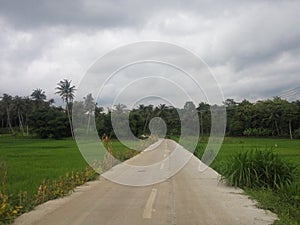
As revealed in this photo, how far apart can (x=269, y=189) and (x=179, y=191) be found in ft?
8.04

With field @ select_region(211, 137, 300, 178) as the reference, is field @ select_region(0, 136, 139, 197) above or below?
below

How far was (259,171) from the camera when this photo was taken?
11211 millimetres

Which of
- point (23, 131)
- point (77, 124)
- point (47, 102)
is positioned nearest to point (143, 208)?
point (77, 124)

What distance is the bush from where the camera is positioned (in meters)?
11.0

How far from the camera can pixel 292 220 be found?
6.53 metres

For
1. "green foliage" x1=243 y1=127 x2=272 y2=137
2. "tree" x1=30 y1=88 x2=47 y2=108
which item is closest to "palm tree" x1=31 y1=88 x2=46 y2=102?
"tree" x1=30 y1=88 x2=47 y2=108

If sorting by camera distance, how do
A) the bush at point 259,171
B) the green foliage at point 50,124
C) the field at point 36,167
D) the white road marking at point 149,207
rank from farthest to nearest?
1. the green foliage at point 50,124
2. the field at point 36,167
3. the bush at point 259,171
4. the white road marking at point 149,207

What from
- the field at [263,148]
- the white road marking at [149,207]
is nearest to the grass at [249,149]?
the field at [263,148]

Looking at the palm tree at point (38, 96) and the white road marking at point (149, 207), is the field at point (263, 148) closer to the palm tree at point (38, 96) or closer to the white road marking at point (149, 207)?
the white road marking at point (149, 207)

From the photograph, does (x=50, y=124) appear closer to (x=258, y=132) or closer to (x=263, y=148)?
(x=258, y=132)

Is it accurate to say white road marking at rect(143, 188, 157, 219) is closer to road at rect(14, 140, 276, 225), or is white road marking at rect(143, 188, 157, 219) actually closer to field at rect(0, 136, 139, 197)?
road at rect(14, 140, 276, 225)

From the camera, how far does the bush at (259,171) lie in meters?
11.0

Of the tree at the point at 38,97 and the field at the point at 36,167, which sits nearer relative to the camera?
the field at the point at 36,167

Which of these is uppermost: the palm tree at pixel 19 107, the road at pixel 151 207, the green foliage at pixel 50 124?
the palm tree at pixel 19 107
